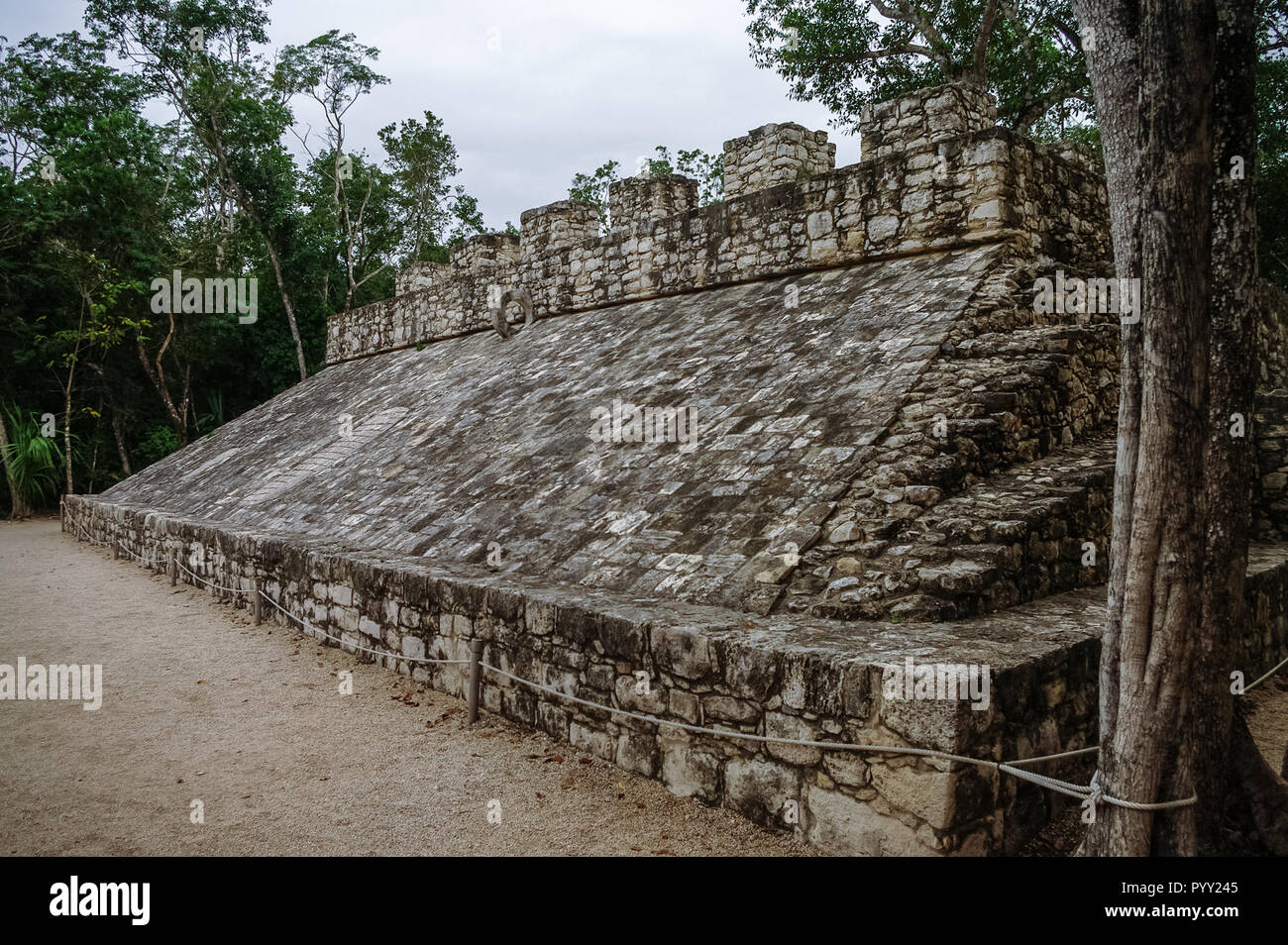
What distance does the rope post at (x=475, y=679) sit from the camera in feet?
15.5

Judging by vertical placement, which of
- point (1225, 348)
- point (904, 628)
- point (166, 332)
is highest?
point (166, 332)

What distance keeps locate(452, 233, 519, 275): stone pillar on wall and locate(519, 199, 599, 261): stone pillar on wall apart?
1.17 metres

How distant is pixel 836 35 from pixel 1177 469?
1518 centimetres

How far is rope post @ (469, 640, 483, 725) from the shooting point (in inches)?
185

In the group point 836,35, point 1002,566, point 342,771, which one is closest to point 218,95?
point 836,35

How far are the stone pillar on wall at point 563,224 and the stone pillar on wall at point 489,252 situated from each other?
1.17 m

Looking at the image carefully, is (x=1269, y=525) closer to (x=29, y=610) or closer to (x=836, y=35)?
(x=29, y=610)

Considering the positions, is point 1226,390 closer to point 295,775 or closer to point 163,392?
point 295,775

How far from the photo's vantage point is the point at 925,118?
21.7 feet

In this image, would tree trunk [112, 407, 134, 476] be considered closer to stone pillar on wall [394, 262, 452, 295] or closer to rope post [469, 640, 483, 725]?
stone pillar on wall [394, 262, 452, 295]

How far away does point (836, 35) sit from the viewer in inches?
597

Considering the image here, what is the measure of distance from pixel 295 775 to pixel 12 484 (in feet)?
57.3

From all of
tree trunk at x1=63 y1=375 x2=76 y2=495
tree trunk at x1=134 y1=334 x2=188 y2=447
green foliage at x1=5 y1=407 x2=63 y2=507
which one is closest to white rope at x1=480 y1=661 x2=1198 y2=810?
tree trunk at x1=63 y1=375 x2=76 y2=495

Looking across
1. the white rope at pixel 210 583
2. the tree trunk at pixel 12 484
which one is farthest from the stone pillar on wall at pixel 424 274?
the tree trunk at pixel 12 484
